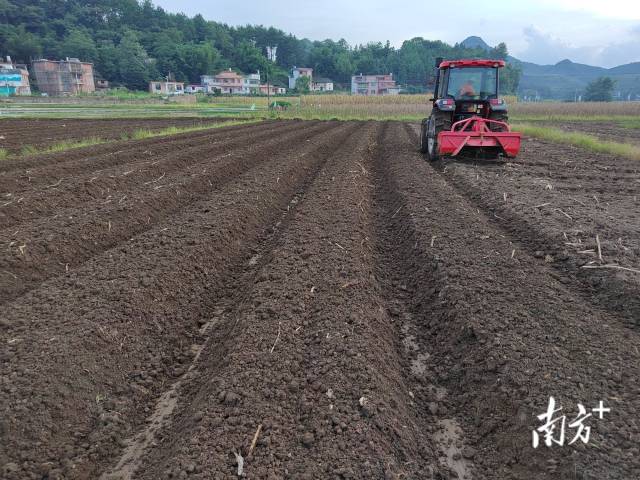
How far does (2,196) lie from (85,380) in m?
6.29

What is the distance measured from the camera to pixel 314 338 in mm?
3711

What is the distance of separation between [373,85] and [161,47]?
51.2m

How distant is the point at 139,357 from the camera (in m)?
3.70

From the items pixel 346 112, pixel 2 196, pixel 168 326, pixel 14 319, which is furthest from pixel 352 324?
pixel 346 112

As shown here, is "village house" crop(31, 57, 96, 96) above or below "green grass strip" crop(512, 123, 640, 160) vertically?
above

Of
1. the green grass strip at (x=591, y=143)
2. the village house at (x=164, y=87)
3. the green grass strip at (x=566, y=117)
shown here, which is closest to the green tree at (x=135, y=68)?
the village house at (x=164, y=87)

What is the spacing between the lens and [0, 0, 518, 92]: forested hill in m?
94.6

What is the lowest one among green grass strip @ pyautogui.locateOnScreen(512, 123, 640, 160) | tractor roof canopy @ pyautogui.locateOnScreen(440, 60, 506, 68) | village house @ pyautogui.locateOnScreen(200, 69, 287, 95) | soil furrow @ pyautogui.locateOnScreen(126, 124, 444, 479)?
soil furrow @ pyautogui.locateOnScreen(126, 124, 444, 479)

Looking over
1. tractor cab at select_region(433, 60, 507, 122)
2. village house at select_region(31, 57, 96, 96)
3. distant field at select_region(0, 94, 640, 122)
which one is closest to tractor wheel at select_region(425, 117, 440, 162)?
tractor cab at select_region(433, 60, 507, 122)

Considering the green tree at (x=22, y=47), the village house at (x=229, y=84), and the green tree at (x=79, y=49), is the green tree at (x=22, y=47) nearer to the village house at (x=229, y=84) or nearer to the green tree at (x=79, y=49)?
the green tree at (x=79, y=49)

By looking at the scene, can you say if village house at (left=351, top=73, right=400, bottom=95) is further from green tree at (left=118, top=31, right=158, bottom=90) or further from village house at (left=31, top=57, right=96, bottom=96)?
village house at (left=31, top=57, right=96, bottom=96)

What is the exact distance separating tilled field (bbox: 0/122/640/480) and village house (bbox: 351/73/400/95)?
9005cm

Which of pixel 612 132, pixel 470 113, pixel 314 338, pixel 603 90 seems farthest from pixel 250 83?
pixel 314 338

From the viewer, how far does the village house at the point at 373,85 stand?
9656cm
